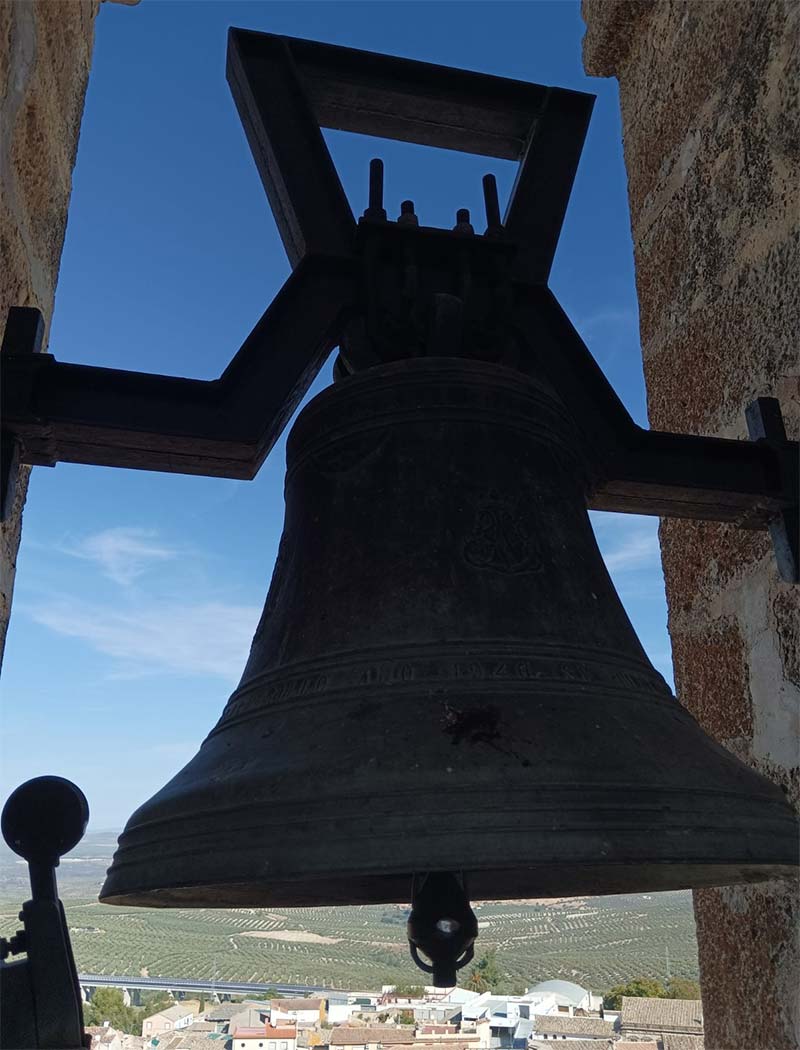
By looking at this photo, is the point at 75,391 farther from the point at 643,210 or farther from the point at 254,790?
the point at 643,210

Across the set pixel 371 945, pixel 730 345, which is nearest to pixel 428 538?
pixel 730 345

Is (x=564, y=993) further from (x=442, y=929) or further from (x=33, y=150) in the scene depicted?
(x=33, y=150)

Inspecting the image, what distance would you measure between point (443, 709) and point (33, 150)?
113 cm

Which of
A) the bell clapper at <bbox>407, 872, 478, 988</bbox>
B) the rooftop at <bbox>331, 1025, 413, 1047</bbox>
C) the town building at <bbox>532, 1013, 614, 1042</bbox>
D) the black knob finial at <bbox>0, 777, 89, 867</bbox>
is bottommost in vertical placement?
the town building at <bbox>532, 1013, 614, 1042</bbox>

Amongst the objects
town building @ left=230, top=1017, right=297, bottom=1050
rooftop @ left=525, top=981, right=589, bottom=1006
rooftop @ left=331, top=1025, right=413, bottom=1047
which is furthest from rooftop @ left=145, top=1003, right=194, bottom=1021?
rooftop @ left=525, top=981, right=589, bottom=1006

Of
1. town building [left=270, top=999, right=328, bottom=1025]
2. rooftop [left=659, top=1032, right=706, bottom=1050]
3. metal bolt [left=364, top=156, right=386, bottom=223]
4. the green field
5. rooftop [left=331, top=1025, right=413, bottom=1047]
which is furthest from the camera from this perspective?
the green field

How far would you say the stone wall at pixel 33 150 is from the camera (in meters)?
1.31

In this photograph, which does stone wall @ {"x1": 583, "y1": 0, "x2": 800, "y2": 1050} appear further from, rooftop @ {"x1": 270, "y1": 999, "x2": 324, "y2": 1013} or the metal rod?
rooftop @ {"x1": 270, "y1": 999, "x2": 324, "y2": 1013}

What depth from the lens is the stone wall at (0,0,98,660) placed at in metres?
1.31

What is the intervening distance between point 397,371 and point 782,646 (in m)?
0.72

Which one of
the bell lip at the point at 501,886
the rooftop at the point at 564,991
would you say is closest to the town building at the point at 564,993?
the rooftop at the point at 564,991

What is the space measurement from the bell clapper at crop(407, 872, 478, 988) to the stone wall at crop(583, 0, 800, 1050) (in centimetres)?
60

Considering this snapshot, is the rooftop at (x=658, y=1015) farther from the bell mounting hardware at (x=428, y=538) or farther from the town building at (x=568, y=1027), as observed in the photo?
the bell mounting hardware at (x=428, y=538)

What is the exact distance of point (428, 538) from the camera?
108cm
